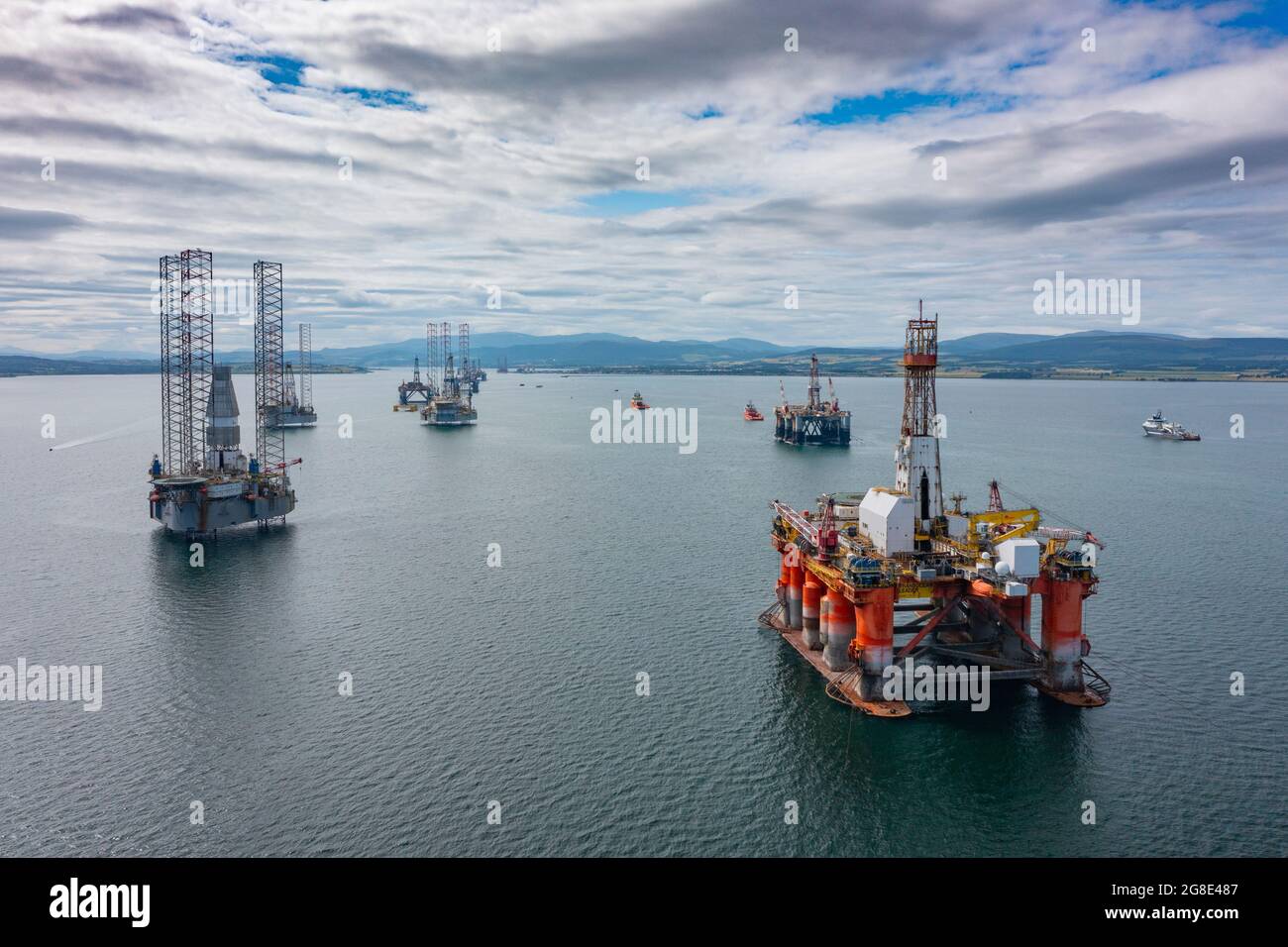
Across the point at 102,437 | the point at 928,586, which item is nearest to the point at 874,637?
the point at 928,586

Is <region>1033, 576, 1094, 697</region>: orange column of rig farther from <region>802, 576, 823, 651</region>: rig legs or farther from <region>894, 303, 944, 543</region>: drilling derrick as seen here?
<region>802, 576, 823, 651</region>: rig legs

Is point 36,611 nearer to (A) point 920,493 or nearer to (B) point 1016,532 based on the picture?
(A) point 920,493

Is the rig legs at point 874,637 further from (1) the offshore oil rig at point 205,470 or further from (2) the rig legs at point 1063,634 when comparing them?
(1) the offshore oil rig at point 205,470

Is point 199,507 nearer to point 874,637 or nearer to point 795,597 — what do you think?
point 795,597

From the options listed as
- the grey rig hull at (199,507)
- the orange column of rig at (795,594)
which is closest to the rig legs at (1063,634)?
the orange column of rig at (795,594)

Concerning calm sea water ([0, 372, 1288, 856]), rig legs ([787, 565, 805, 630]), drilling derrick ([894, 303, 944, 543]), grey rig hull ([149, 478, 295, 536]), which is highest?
drilling derrick ([894, 303, 944, 543])

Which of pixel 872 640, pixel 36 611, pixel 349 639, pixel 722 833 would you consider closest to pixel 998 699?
pixel 872 640

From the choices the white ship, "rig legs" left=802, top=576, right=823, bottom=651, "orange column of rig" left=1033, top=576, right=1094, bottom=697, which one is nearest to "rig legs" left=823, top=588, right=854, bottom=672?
"rig legs" left=802, top=576, right=823, bottom=651

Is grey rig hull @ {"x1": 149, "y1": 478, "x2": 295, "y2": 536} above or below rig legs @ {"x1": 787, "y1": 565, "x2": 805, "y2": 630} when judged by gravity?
above

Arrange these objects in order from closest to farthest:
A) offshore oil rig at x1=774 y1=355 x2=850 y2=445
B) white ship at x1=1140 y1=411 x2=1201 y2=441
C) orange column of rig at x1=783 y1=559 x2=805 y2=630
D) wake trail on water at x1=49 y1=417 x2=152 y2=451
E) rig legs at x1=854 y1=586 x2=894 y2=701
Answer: rig legs at x1=854 y1=586 x2=894 y2=701, orange column of rig at x1=783 y1=559 x2=805 y2=630, wake trail on water at x1=49 y1=417 x2=152 y2=451, white ship at x1=1140 y1=411 x2=1201 y2=441, offshore oil rig at x1=774 y1=355 x2=850 y2=445
